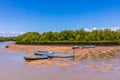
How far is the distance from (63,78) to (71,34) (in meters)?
47.6

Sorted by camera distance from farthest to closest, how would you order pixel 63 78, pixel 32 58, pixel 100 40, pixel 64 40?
pixel 64 40 < pixel 100 40 < pixel 32 58 < pixel 63 78

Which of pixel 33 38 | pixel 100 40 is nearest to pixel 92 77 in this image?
pixel 100 40

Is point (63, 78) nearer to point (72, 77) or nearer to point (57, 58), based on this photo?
point (72, 77)

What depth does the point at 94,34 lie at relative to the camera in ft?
196

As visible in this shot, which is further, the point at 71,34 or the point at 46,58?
the point at 71,34

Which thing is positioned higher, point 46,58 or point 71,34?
point 71,34

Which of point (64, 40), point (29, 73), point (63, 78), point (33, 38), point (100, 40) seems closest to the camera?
point (63, 78)

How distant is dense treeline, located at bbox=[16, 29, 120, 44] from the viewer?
184 feet

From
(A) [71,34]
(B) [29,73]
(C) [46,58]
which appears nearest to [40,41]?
(A) [71,34]

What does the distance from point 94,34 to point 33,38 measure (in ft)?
76.8

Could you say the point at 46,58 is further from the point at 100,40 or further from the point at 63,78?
the point at 100,40

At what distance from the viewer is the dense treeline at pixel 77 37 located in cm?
5614

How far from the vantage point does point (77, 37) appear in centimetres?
5994

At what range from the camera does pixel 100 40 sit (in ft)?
185
